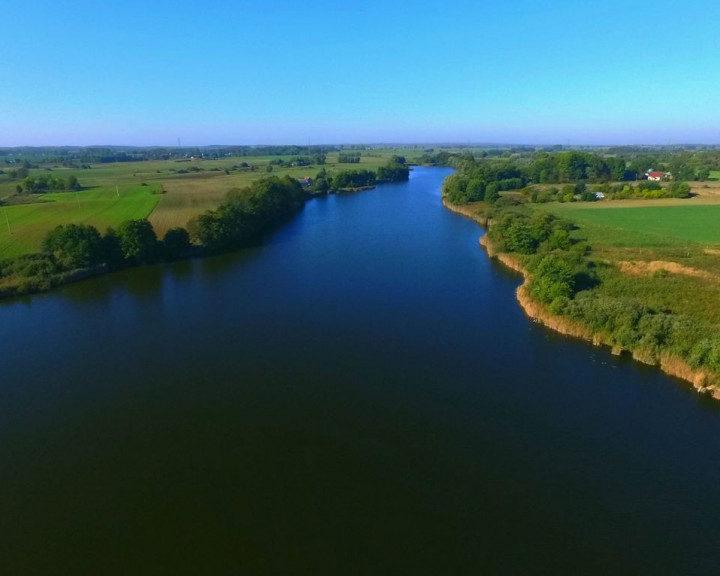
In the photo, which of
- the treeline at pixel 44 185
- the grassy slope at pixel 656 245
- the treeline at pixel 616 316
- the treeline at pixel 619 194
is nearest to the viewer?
the treeline at pixel 616 316

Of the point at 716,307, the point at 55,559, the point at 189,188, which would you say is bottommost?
the point at 55,559

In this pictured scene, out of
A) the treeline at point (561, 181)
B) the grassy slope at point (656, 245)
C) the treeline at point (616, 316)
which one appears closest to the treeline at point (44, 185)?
the treeline at point (561, 181)

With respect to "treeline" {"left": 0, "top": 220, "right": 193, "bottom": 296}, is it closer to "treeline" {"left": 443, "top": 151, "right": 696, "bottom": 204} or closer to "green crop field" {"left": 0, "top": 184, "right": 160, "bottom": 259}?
"green crop field" {"left": 0, "top": 184, "right": 160, "bottom": 259}

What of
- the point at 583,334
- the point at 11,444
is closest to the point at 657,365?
the point at 583,334

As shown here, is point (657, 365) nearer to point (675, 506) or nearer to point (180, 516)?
point (675, 506)

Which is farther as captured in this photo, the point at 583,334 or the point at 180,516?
the point at 583,334

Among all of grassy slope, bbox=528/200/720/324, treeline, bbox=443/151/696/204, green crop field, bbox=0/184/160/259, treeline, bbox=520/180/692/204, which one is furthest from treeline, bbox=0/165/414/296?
treeline, bbox=520/180/692/204

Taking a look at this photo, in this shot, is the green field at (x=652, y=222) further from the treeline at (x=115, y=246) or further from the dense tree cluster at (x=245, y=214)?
the treeline at (x=115, y=246)
